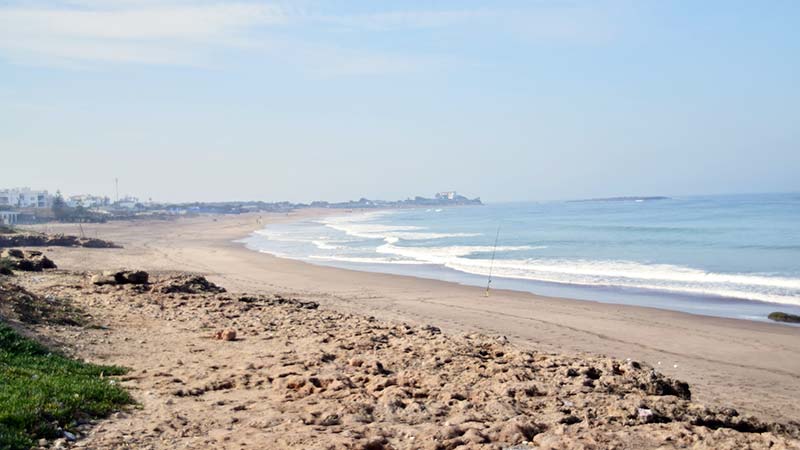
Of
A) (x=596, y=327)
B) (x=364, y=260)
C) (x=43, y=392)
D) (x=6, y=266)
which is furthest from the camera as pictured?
(x=364, y=260)

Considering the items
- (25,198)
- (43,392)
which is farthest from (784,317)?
(25,198)

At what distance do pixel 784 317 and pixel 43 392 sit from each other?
15923mm

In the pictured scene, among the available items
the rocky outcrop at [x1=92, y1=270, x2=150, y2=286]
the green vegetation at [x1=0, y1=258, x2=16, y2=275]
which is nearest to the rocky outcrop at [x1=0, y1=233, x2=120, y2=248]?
the green vegetation at [x1=0, y1=258, x2=16, y2=275]

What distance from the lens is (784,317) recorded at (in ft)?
53.7

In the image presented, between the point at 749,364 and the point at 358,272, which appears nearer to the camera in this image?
the point at 749,364

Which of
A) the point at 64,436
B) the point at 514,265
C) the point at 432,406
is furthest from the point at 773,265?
the point at 64,436

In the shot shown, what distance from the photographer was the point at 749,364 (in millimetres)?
12117

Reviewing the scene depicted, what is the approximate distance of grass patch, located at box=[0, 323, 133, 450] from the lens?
5.58 meters

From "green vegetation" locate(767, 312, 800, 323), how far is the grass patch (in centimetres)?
1475

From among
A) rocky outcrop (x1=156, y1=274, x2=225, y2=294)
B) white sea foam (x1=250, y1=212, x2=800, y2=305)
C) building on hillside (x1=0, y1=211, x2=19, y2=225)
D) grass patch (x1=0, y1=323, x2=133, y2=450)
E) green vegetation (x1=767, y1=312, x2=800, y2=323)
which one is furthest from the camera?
building on hillside (x1=0, y1=211, x2=19, y2=225)

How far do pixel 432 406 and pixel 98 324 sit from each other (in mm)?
7001

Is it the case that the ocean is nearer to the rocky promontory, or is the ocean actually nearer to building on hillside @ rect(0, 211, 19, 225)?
the rocky promontory

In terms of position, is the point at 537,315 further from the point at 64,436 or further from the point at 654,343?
the point at 64,436

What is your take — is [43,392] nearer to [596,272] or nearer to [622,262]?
[596,272]
